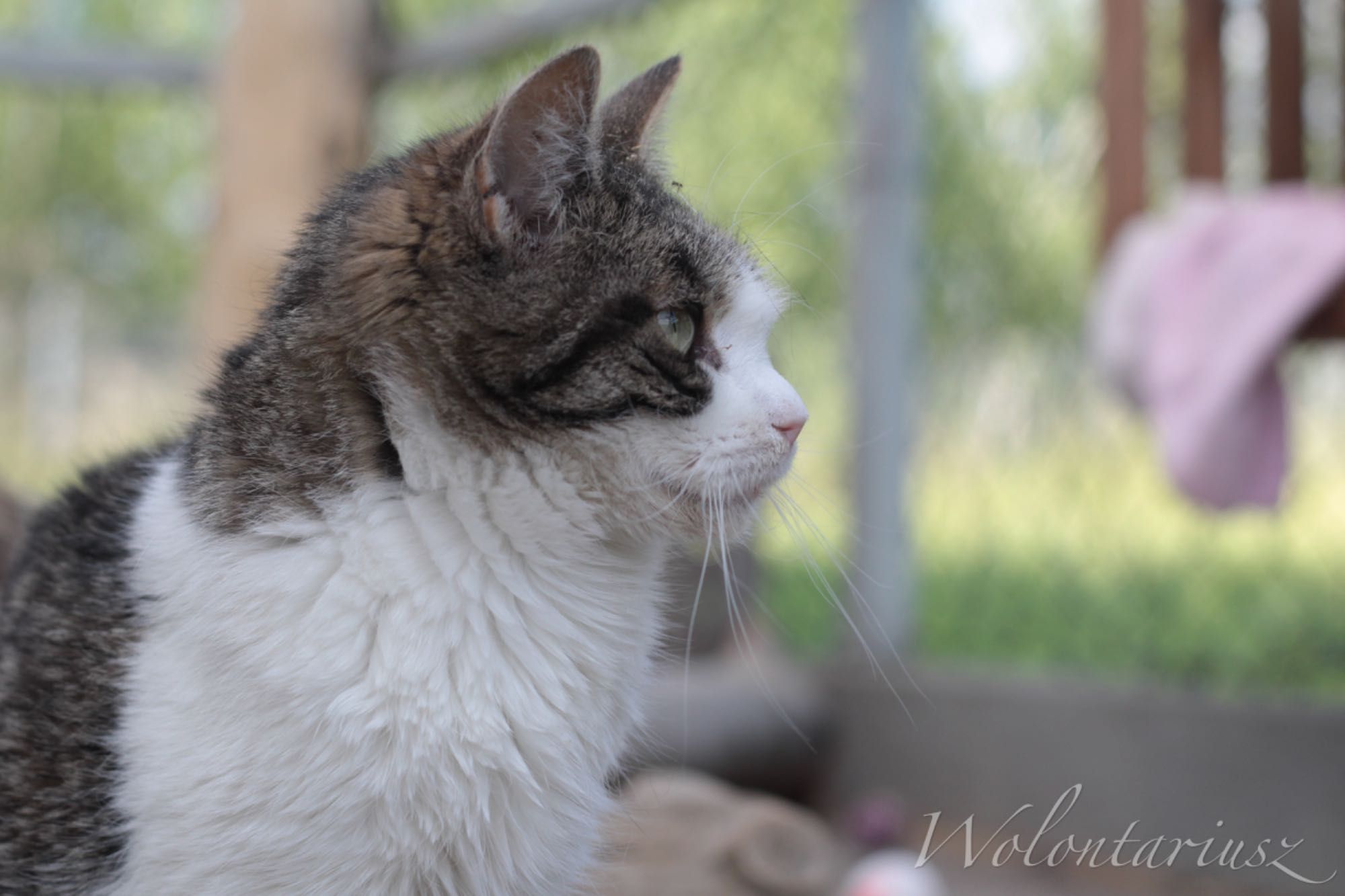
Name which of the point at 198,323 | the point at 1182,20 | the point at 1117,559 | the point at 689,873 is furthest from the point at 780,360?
the point at 198,323

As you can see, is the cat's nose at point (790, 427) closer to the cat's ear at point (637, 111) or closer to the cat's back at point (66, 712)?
the cat's ear at point (637, 111)

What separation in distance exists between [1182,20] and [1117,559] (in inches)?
54.8

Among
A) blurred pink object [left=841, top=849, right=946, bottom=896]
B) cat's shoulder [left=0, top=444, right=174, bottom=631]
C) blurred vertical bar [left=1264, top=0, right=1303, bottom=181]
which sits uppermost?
blurred vertical bar [left=1264, top=0, right=1303, bottom=181]

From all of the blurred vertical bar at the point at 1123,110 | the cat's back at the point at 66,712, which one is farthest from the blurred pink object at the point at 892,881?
the blurred vertical bar at the point at 1123,110

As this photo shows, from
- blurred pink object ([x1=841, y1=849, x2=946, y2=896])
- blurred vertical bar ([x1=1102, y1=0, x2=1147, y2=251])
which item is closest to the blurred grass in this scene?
blurred vertical bar ([x1=1102, y1=0, x2=1147, y2=251])

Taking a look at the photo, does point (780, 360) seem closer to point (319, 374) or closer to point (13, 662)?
point (319, 374)

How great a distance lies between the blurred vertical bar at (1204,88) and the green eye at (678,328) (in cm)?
174

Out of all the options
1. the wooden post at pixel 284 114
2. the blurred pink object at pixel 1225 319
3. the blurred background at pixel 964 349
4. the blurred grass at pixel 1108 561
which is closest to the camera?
the blurred pink object at pixel 1225 319

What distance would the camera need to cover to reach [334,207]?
4.65 ft

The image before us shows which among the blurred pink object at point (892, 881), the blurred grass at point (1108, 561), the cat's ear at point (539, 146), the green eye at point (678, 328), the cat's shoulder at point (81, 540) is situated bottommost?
the blurred pink object at point (892, 881)

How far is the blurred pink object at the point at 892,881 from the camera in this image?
6.25ft

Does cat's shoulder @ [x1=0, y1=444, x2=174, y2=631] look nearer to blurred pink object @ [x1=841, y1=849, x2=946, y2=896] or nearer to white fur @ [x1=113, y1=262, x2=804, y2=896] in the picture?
white fur @ [x1=113, y1=262, x2=804, y2=896]

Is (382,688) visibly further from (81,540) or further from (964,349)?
(964,349)

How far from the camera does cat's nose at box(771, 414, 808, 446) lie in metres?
1.26
